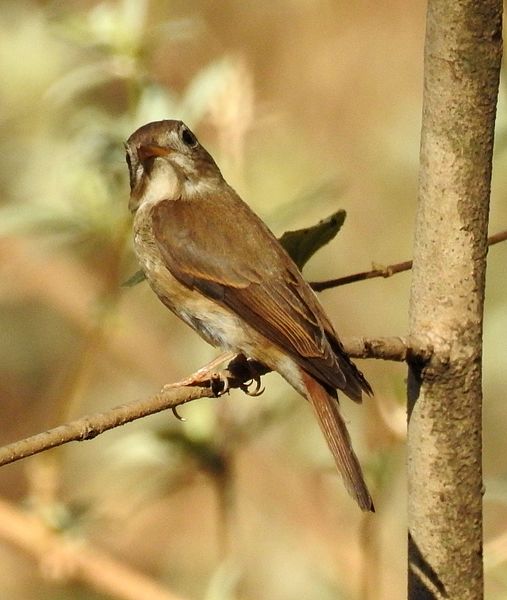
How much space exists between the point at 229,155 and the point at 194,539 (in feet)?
9.30

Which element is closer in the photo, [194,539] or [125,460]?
[125,460]

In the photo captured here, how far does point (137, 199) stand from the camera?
3594mm

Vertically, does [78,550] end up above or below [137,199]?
below

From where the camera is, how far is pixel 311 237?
8.46 ft

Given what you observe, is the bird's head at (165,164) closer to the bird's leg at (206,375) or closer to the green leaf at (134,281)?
the bird's leg at (206,375)

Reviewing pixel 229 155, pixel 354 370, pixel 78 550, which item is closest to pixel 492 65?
pixel 354 370

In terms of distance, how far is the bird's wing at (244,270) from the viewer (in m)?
3.05

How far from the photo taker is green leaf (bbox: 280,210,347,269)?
2.53m

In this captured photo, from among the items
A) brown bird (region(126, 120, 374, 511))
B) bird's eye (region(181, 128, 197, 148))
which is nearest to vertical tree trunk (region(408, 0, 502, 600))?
brown bird (region(126, 120, 374, 511))

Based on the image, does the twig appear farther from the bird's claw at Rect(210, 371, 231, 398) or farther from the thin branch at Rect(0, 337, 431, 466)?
the thin branch at Rect(0, 337, 431, 466)

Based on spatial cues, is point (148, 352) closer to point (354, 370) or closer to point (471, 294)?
point (354, 370)

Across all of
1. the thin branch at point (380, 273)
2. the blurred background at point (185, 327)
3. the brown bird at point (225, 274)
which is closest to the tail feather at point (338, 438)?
the brown bird at point (225, 274)

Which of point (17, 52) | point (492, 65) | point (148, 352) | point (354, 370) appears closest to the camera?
point (492, 65)

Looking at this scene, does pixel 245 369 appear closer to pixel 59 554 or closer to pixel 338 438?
pixel 338 438
